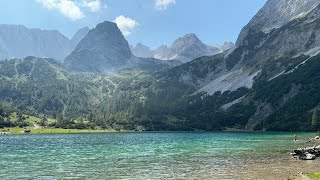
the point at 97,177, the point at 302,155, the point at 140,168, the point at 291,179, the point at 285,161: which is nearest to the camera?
the point at 291,179

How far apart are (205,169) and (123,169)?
14.1m

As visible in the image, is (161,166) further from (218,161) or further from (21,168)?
(21,168)

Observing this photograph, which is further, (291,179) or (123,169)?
(123,169)

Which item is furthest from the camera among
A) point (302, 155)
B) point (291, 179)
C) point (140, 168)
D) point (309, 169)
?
point (302, 155)

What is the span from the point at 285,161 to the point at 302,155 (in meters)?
7.00

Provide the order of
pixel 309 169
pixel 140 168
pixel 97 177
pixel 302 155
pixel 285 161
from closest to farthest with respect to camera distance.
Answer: pixel 97 177
pixel 309 169
pixel 140 168
pixel 285 161
pixel 302 155

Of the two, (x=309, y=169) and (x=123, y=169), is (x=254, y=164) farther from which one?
(x=123, y=169)

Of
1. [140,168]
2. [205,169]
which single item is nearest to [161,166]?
[140,168]

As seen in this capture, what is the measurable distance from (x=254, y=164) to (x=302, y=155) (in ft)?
49.5

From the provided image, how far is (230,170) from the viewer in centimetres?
6069

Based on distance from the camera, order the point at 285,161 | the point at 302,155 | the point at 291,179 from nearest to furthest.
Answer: the point at 291,179 → the point at 285,161 → the point at 302,155

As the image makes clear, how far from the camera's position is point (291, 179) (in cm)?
4919

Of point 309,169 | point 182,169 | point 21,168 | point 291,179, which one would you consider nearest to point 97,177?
point 182,169

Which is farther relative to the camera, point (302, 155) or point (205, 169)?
point (302, 155)
